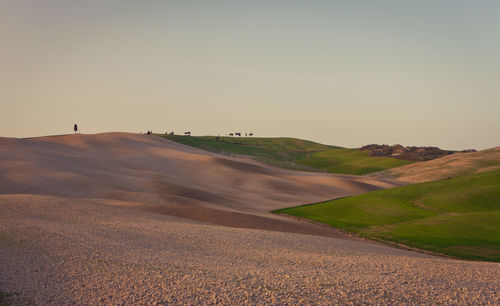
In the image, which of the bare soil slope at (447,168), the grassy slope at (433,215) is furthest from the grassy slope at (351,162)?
the grassy slope at (433,215)

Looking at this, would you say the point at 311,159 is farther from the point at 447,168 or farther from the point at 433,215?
the point at 433,215

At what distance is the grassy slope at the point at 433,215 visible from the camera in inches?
1138

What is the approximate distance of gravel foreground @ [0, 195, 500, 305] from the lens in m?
12.4

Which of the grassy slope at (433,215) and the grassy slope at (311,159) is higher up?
the grassy slope at (311,159)

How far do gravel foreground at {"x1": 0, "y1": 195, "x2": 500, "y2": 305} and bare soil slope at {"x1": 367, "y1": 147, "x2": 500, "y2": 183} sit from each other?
6749 cm

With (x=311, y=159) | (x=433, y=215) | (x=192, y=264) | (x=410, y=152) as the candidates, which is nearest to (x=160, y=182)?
(x=433, y=215)

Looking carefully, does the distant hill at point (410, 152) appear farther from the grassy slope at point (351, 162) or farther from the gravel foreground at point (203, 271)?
the gravel foreground at point (203, 271)

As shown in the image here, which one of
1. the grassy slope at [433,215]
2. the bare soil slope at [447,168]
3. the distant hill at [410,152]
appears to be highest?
the distant hill at [410,152]

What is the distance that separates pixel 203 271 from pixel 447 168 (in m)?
82.7

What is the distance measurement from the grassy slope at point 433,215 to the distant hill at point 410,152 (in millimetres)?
71991

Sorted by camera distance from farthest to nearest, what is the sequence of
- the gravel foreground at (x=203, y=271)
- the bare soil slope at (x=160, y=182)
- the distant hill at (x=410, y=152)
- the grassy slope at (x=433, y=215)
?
the distant hill at (x=410, y=152) → the bare soil slope at (x=160, y=182) → the grassy slope at (x=433, y=215) → the gravel foreground at (x=203, y=271)

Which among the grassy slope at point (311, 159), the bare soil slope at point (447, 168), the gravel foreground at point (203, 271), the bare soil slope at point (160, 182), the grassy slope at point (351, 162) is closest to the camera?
the gravel foreground at point (203, 271)

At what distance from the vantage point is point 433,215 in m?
38.6

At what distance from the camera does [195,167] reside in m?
73.2
